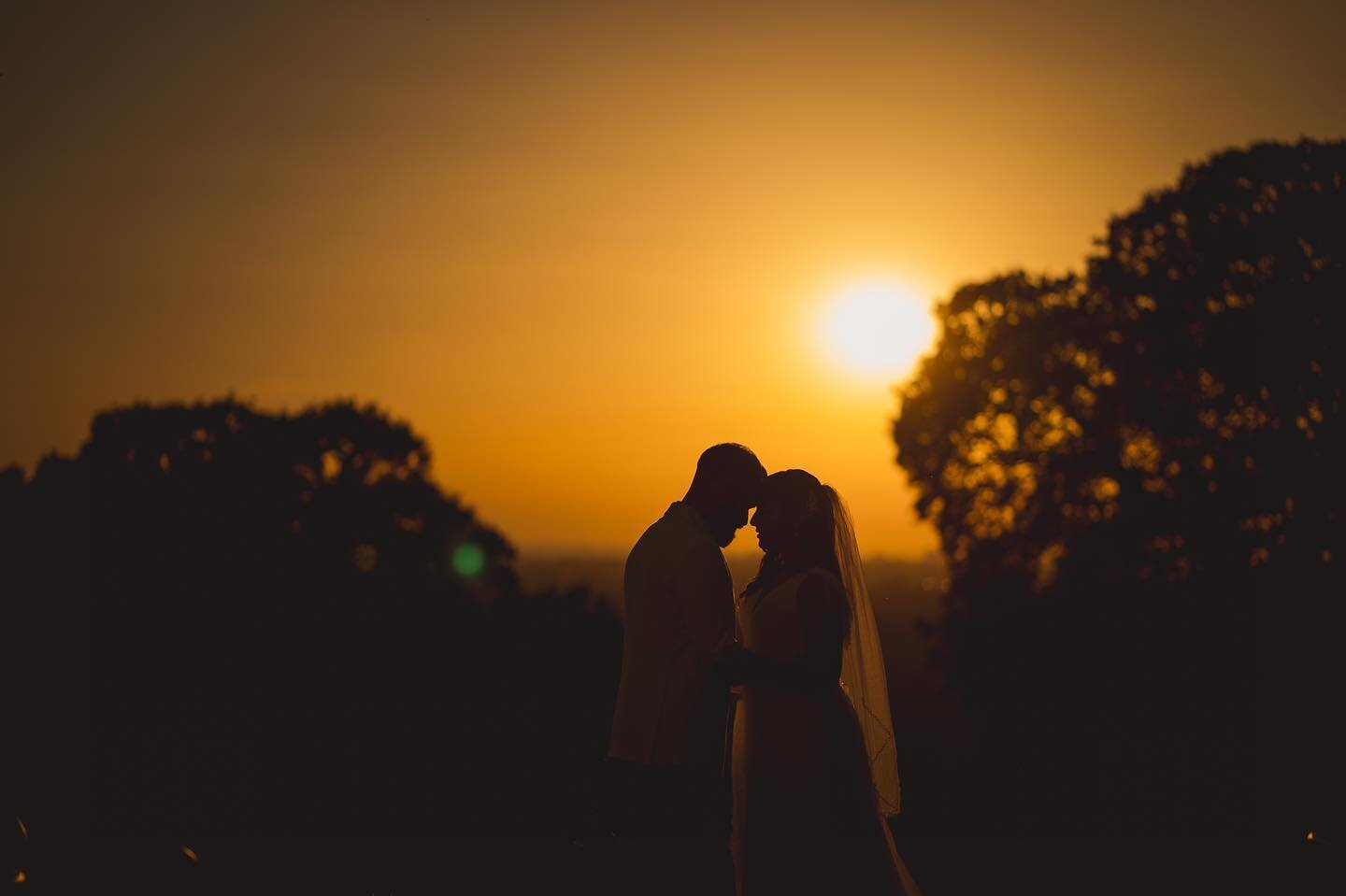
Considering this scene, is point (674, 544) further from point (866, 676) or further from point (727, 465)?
point (866, 676)

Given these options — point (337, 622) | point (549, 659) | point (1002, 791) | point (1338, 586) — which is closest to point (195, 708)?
point (337, 622)

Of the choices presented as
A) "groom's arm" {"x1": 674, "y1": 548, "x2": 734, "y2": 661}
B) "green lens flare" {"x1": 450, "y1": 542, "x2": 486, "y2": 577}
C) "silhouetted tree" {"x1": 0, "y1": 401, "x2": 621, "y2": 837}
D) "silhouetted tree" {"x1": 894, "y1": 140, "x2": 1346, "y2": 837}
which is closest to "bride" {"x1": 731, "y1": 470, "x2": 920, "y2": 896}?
"groom's arm" {"x1": 674, "y1": 548, "x2": 734, "y2": 661}

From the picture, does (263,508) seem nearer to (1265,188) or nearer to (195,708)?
(195,708)

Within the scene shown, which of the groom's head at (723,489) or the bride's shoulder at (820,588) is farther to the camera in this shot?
the bride's shoulder at (820,588)

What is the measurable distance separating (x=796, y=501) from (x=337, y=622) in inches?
1279

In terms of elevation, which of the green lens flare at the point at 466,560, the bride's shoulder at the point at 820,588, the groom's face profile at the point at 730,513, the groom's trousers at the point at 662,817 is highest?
the green lens flare at the point at 466,560

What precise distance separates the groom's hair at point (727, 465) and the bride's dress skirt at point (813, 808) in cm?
162

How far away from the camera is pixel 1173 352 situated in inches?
1163

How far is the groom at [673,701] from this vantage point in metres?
7.39

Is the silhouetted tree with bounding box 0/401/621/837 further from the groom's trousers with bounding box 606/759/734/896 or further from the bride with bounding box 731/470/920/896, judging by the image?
the groom's trousers with bounding box 606/759/734/896

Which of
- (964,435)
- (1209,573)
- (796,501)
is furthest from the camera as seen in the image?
(964,435)

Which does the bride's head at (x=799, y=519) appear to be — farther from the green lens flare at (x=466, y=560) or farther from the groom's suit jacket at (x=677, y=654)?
the green lens flare at (x=466, y=560)

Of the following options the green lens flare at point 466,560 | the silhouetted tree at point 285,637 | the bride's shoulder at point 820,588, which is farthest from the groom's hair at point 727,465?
the green lens flare at point 466,560

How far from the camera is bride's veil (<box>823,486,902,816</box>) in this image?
29.7 ft
